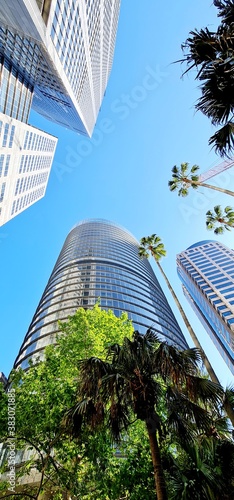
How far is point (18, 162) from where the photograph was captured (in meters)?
60.8

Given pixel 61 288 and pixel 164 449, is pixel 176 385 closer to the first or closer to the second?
pixel 164 449

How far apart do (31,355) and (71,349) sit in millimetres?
21330

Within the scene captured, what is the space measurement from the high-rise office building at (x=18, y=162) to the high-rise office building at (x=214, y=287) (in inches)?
2463

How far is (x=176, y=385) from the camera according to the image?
714cm

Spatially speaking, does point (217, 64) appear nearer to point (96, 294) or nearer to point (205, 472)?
point (205, 472)

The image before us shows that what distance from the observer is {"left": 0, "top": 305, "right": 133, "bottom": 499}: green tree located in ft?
29.9

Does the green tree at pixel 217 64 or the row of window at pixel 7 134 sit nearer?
the green tree at pixel 217 64

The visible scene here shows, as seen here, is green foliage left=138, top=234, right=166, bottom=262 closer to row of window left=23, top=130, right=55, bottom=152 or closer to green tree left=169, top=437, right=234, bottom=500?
green tree left=169, top=437, right=234, bottom=500

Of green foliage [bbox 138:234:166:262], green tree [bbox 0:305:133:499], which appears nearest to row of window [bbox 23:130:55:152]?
green foliage [bbox 138:234:166:262]

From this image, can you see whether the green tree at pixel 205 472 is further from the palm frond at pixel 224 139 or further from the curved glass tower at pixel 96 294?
the curved glass tower at pixel 96 294

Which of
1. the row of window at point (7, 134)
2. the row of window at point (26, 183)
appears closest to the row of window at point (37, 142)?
the row of window at point (26, 183)

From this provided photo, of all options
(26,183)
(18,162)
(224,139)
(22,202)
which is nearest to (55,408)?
(224,139)

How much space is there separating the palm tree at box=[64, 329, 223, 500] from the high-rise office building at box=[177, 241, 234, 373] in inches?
2640

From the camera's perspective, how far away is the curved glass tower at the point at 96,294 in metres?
35.4
